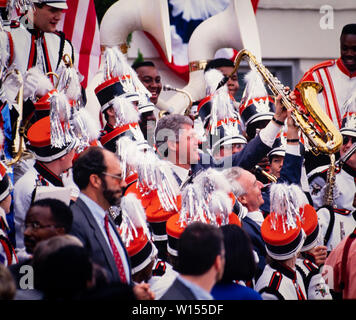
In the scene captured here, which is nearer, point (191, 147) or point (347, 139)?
point (191, 147)

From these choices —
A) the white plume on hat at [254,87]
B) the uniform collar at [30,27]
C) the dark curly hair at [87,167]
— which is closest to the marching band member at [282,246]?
the dark curly hair at [87,167]

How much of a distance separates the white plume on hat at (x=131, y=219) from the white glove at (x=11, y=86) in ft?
4.00

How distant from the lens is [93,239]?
167 inches

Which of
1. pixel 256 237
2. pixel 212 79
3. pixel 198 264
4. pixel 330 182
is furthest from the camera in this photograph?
pixel 212 79

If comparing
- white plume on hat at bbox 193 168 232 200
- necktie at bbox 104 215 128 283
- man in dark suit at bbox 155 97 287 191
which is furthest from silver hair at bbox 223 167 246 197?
necktie at bbox 104 215 128 283

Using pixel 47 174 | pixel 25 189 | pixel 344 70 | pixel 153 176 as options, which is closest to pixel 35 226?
pixel 25 189

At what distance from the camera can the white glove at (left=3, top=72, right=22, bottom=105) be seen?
5.39 metres

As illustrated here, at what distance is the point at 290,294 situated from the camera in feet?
16.3

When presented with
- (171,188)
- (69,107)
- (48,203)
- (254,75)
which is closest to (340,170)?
(254,75)

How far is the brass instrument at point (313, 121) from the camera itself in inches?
229

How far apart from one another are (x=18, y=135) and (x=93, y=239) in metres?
1.42

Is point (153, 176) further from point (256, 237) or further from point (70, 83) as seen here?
point (70, 83)
